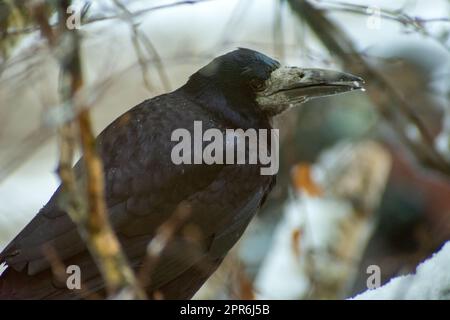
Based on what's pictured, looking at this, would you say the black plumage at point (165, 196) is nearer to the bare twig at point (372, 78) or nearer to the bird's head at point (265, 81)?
the bird's head at point (265, 81)

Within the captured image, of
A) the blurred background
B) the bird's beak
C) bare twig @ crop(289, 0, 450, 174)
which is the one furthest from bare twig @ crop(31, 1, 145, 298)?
bare twig @ crop(289, 0, 450, 174)

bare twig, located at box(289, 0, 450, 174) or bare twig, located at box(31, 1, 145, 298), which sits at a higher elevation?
bare twig, located at box(31, 1, 145, 298)

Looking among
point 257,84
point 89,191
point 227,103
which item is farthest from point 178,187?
point 89,191

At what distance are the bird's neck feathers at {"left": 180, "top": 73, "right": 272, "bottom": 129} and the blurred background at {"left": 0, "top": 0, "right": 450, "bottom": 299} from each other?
0.39ft

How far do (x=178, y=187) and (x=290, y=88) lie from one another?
771 millimetres

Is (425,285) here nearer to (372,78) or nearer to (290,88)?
(290,88)

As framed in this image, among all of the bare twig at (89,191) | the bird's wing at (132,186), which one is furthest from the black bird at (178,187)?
the bare twig at (89,191)

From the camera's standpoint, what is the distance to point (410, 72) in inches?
264

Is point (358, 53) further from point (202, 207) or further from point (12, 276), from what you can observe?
point (12, 276)

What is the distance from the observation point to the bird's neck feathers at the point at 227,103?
398 centimetres

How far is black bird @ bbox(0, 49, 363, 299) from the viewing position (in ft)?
11.5

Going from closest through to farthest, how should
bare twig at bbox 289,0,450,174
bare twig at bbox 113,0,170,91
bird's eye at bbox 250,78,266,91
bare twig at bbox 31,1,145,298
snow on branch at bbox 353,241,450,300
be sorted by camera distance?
1. bare twig at bbox 31,1,145,298
2. snow on branch at bbox 353,241,450,300
3. bare twig at bbox 113,0,170,91
4. bird's eye at bbox 250,78,266,91
5. bare twig at bbox 289,0,450,174

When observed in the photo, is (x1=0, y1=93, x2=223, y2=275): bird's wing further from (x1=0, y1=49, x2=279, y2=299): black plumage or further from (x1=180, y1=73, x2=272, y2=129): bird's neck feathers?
(x1=180, y1=73, x2=272, y2=129): bird's neck feathers
